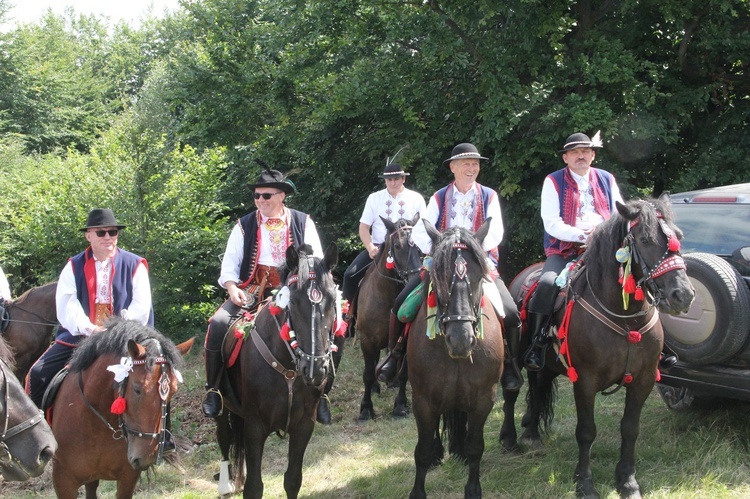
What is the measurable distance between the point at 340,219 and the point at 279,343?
855 centimetres

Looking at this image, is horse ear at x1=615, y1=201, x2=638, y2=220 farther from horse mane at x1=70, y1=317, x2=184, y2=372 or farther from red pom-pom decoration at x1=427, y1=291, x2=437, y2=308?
horse mane at x1=70, y1=317, x2=184, y2=372

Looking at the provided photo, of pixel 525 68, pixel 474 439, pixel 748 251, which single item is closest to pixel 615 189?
pixel 748 251

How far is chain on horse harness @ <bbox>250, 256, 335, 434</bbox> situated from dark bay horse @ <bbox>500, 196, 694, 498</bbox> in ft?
7.06

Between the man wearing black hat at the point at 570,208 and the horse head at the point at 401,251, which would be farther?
the horse head at the point at 401,251

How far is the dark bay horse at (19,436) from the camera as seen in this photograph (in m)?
3.68

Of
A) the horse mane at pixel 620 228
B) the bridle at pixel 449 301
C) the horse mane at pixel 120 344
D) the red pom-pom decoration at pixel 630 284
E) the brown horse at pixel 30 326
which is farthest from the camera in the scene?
the brown horse at pixel 30 326

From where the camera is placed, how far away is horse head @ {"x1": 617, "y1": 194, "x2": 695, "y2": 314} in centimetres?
495

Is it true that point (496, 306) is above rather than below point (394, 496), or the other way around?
above

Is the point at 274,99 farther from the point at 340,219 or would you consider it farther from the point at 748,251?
the point at 748,251

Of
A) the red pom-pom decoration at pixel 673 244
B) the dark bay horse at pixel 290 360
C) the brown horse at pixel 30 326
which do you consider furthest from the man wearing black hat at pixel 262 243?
the brown horse at pixel 30 326

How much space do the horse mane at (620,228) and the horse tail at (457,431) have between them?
6.20 feet

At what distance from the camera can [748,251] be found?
19.1ft

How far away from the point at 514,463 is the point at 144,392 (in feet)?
12.3

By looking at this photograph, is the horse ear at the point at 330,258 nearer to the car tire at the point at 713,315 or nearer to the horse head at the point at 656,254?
the horse head at the point at 656,254
